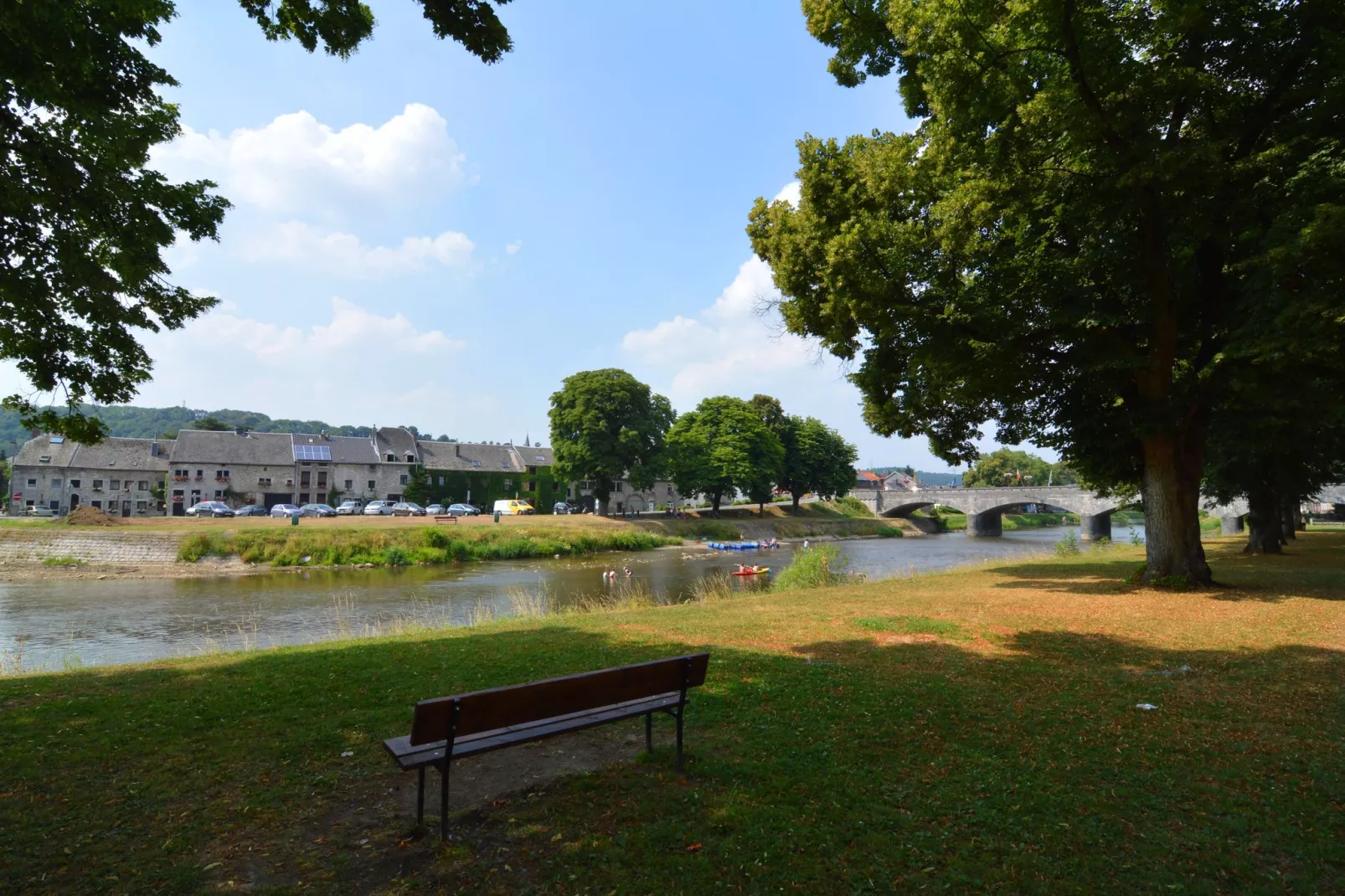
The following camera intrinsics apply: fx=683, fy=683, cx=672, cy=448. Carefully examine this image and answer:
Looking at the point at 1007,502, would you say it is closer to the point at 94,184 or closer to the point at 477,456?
the point at 477,456

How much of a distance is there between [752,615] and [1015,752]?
24.1ft

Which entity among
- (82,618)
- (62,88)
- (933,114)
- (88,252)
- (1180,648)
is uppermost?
(933,114)

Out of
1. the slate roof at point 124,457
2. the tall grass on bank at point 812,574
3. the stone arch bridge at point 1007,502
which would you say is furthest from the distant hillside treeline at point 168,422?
the tall grass on bank at point 812,574

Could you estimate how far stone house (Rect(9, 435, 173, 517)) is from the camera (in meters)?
59.3

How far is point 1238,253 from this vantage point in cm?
1252

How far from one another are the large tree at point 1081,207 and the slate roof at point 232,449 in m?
62.9

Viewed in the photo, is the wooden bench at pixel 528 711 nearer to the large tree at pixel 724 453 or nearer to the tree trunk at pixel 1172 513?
the tree trunk at pixel 1172 513

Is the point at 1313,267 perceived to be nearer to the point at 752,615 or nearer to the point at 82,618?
the point at 752,615

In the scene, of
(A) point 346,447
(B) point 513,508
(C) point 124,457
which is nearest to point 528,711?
(B) point 513,508

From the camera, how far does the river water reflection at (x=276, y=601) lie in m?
16.7

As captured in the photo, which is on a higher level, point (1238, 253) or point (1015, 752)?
point (1238, 253)

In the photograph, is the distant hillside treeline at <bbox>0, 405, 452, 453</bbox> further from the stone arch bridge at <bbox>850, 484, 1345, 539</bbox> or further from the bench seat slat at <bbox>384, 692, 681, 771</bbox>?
the bench seat slat at <bbox>384, 692, 681, 771</bbox>

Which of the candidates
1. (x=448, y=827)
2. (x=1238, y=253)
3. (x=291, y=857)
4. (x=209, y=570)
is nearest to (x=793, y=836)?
(x=448, y=827)

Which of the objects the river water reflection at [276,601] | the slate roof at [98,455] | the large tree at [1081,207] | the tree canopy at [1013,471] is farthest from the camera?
the tree canopy at [1013,471]
